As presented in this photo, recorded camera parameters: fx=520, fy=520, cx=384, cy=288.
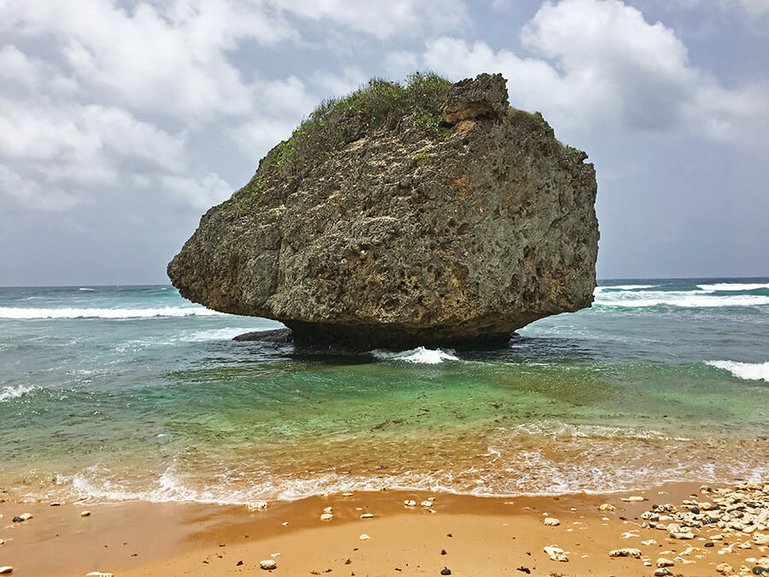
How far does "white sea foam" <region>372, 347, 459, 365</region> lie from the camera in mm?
14992

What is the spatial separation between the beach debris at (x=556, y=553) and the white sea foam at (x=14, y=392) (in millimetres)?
11334

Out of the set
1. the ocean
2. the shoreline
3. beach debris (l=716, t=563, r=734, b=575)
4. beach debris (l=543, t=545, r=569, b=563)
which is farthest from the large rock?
beach debris (l=716, t=563, r=734, b=575)

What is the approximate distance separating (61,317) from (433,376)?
37892 mm

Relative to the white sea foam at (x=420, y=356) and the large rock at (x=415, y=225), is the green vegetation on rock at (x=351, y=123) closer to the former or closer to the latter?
the large rock at (x=415, y=225)

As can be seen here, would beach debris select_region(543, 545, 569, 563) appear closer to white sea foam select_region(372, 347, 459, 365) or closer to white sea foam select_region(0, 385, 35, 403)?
white sea foam select_region(372, 347, 459, 365)

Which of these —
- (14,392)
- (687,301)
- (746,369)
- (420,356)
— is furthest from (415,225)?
(687,301)

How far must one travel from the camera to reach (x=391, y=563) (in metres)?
4.44

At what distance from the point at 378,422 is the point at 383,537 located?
157 inches

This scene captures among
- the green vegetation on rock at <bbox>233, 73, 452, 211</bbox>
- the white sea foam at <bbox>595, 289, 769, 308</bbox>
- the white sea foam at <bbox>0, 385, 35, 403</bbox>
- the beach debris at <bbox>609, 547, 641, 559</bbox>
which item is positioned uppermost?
the green vegetation on rock at <bbox>233, 73, 452, 211</bbox>

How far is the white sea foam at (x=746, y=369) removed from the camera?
12.6m

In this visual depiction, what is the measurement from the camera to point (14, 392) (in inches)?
461

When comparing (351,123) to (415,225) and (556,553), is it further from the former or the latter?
(556,553)

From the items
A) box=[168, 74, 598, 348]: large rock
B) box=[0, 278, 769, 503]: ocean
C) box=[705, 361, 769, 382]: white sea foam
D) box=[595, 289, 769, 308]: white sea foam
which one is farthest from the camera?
box=[595, 289, 769, 308]: white sea foam

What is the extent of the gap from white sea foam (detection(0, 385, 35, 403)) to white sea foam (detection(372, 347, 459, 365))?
8.89 meters
